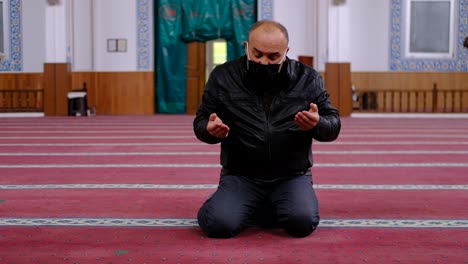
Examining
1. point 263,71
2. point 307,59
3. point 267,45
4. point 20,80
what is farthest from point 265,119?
point 20,80

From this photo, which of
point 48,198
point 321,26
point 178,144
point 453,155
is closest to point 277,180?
point 48,198

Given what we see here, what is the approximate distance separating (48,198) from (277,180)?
1241mm

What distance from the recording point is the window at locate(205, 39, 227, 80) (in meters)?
11.8

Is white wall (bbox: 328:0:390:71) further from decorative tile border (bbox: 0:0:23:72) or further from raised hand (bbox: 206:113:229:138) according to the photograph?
raised hand (bbox: 206:113:229:138)

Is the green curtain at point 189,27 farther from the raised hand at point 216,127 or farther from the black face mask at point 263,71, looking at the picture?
the raised hand at point 216,127

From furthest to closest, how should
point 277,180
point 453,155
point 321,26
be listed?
point 321,26, point 453,155, point 277,180

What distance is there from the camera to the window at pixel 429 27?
36.7ft

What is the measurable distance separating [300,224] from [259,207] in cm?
24

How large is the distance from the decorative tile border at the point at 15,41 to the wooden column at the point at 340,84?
16.0 ft

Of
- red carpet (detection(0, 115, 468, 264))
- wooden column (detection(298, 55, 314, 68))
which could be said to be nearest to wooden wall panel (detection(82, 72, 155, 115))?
wooden column (detection(298, 55, 314, 68))

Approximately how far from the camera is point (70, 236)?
2521 millimetres

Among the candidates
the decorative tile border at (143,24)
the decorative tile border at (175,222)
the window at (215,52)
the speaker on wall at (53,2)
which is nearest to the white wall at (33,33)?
the speaker on wall at (53,2)

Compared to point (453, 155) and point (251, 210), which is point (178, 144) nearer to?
point (453, 155)

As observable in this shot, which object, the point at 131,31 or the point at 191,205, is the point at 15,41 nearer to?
the point at 131,31
